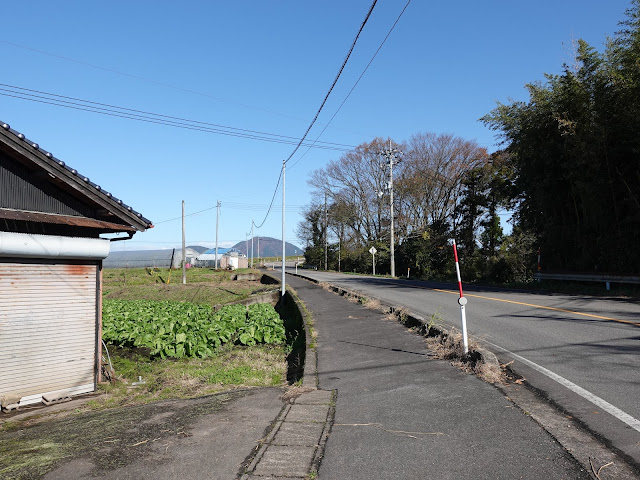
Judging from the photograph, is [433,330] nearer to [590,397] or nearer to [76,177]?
[590,397]

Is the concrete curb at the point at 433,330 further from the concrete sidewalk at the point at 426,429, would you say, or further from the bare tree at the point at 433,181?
the bare tree at the point at 433,181

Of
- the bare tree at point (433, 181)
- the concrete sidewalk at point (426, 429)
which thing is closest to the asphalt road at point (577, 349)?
the concrete sidewalk at point (426, 429)

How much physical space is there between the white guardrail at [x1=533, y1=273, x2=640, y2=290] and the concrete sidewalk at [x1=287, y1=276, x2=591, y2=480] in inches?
469

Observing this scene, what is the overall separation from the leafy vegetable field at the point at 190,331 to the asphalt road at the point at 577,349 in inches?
165

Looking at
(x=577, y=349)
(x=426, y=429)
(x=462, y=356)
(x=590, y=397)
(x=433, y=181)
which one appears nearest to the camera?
(x=426, y=429)

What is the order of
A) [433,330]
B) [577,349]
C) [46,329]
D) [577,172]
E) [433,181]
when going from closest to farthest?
[577,349] → [46,329] → [433,330] → [577,172] → [433,181]

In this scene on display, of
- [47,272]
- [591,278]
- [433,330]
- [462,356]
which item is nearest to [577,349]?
[462,356]

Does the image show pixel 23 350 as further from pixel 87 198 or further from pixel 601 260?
pixel 601 260

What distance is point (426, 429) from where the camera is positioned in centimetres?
402

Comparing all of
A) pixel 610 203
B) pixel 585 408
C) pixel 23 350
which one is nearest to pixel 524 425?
pixel 585 408

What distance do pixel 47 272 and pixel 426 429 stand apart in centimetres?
637

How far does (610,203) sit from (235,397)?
16039 millimetres

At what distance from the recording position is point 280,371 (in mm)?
8336

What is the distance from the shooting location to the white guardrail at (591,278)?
1501 cm
